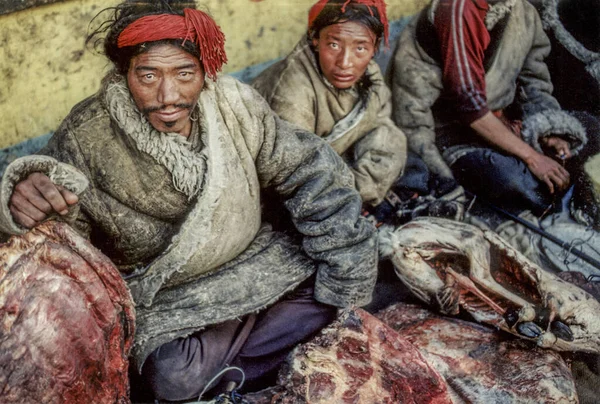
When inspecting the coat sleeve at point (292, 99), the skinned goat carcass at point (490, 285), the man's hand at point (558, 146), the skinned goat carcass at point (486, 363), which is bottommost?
the skinned goat carcass at point (486, 363)

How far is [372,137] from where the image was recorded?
11.7 ft

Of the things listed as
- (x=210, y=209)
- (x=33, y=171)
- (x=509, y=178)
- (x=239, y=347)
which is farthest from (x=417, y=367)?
(x=509, y=178)

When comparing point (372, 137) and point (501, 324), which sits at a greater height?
point (372, 137)

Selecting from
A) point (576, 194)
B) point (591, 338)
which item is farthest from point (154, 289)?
point (576, 194)

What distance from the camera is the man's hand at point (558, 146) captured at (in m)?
3.82

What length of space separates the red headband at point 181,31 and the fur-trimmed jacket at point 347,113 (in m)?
0.92

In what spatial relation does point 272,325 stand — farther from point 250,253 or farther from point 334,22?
point 334,22

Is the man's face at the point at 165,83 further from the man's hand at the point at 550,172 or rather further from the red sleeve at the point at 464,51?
the man's hand at the point at 550,172

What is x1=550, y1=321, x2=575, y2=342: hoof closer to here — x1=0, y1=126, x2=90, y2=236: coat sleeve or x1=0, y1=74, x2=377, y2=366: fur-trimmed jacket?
x1=0, y1=74, x2=377, y2=366: fur-trimmed jacket

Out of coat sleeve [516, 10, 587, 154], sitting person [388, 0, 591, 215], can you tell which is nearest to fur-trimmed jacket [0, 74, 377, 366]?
sitting person [388, 0, 591, 215]

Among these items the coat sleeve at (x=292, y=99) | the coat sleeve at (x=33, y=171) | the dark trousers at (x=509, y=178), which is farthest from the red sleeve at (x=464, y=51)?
the coat sleeve at (x=33, y=171)

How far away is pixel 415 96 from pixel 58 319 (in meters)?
2.39

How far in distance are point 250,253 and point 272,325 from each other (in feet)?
0.92

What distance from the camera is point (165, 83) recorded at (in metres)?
2.38
